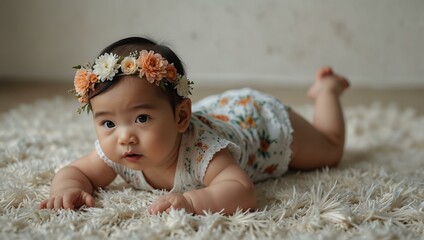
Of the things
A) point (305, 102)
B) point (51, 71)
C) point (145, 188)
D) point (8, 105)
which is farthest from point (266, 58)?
point (145, 188)

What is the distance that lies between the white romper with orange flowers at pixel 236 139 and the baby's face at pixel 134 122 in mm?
95

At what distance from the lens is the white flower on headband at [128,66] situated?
95 centimetres

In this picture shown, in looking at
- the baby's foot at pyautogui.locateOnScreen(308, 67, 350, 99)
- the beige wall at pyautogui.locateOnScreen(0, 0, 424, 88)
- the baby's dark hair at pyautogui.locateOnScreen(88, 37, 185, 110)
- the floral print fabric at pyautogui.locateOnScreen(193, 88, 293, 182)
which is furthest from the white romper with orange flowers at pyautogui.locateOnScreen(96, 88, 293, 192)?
the beige wall at pyautogui.locateOnScreen(0, 0, 424, 88)

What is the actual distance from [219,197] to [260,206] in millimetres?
110

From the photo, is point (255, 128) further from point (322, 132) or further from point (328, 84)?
point (328, 84)

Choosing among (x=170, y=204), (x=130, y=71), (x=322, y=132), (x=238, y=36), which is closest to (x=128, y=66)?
(x=130, y=71)

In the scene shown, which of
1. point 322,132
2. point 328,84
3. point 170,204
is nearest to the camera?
point 170,204

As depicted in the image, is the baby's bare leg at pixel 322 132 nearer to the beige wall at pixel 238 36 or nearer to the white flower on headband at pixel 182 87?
the white flower on headband at pixel 182 87

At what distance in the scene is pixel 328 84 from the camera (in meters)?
1.53

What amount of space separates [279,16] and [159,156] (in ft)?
6.21

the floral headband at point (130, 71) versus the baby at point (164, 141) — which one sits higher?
the floral headband at point (130, 71)

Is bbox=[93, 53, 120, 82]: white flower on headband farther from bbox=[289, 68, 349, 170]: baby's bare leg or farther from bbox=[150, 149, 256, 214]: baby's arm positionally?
bbox=[289, 68, 349, 170]: baby's bare leg

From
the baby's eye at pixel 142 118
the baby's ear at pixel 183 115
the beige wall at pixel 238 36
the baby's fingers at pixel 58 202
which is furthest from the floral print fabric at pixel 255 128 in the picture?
the beige wall at pixel 238 36

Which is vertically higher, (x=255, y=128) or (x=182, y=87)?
(x=182, y=87)
